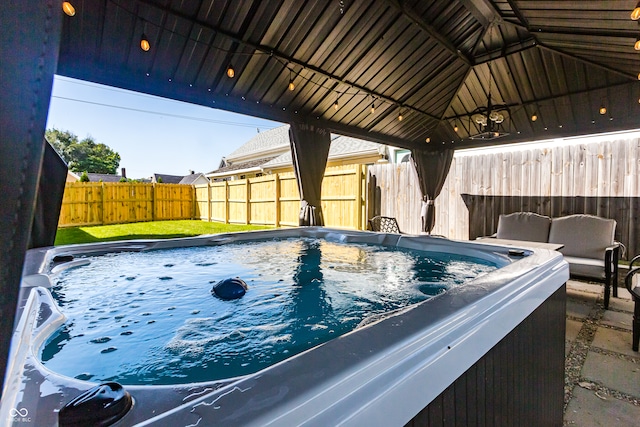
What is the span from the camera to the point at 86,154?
23344 millimetres

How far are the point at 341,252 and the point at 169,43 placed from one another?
105 inches

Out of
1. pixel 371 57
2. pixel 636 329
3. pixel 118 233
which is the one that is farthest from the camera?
pixel 118 233

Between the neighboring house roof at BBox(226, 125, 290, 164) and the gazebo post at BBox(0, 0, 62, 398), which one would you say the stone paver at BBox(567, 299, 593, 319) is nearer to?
the gazebo post at BBox(0, 0, 62, 398)

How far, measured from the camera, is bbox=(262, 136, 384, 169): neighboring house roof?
29.1 feet

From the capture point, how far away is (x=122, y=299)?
1883 millimetres

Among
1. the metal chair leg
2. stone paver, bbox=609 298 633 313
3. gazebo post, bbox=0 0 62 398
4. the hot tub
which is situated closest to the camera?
gazebo post, bbox=0 0 62 398

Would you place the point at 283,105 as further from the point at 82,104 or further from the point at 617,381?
the point at 82,104

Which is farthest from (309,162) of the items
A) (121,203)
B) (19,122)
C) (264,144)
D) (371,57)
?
(264,144)

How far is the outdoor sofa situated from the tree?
26.0 meters

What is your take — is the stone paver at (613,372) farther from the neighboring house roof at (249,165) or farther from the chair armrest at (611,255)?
the neighboring house roof at (249,165)

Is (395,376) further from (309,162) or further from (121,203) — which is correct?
(121,203)

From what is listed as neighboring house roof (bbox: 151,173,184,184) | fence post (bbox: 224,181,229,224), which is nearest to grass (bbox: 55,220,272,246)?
fence post (bbox: 224,181,229,224)

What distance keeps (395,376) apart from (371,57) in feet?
13.0

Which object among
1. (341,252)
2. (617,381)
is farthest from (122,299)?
(617,381)
